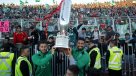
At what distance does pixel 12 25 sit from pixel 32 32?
12.5 ft

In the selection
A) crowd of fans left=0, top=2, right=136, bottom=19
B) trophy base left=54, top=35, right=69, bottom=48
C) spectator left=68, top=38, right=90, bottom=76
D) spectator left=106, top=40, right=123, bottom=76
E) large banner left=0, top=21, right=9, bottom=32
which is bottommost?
spectator left=106, top=40, right=123, bottom=76

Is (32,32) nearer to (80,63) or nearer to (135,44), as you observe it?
(135,44)

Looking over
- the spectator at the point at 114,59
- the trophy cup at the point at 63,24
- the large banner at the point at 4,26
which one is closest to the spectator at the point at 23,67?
the trophy cup at the point at 63,24

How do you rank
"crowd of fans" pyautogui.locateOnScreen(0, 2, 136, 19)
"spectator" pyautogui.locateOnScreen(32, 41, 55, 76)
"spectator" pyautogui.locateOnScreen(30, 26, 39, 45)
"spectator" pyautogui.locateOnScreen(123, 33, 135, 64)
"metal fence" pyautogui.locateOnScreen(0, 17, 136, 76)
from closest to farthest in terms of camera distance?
"spectator" pyautogui.locateOnScreen(32, 41, 55, 76)
"metal fence" pyautogui.locateOnScreen(0, 17, 136, 76)
"spectator" pyautogui.locateOnScreen(123, 33, 135, 64)
"spectator" pyautogui.locateOnScreen(30, 26, 39, 45)
"crowd of fans" pyautogui.locateOnScreen(0, 2, 136, 19)

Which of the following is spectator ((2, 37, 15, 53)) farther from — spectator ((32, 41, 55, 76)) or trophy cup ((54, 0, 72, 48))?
trophy cup ((54, 0, 72, 48))

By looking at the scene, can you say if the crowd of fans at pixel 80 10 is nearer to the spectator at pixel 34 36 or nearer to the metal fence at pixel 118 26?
the metal fence at pixel 118 26

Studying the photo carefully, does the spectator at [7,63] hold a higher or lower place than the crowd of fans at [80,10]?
lower

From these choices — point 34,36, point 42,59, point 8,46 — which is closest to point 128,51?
point 34,36

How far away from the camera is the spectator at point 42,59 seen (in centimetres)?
714

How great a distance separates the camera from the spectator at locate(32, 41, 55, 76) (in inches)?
281

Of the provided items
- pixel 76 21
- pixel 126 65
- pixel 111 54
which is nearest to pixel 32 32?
pixel 76 21

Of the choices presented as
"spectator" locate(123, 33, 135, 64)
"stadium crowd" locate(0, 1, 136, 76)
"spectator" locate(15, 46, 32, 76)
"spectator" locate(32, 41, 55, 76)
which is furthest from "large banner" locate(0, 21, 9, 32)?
"spectator" locate(32, 41, 55, 76)

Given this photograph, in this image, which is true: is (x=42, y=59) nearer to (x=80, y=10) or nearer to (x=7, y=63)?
(x=7, y=63)

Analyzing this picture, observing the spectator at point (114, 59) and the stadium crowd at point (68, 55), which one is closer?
the stadium crowd at point (68, 55)
